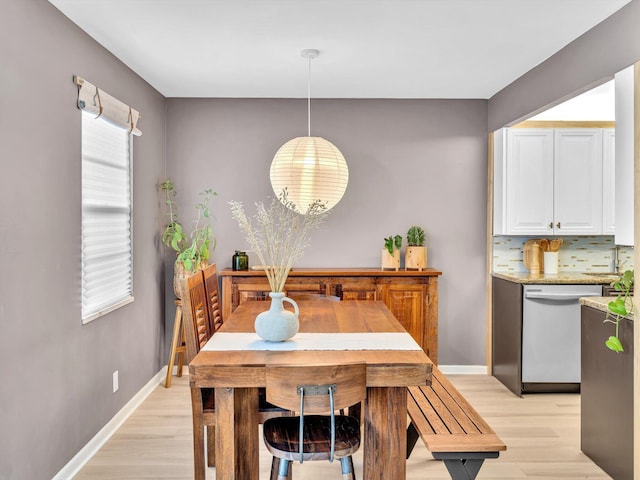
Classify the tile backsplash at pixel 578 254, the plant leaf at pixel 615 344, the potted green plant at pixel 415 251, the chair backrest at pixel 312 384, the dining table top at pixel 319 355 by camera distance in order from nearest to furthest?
the chair backrest at pixel 312 384, the dining table top at pixel 319 355, the plant leaf at pixel 615 344, the potted green plant at pixel 415 251, the tile backsplash at pixel 578 254

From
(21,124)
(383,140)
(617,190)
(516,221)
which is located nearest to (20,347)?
(21,124)

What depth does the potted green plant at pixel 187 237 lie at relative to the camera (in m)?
4.52

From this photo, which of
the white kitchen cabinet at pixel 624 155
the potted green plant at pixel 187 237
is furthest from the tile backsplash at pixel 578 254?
the potted green plant at pixel 187 237

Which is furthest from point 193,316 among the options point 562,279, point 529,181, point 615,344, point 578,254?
point 578,254

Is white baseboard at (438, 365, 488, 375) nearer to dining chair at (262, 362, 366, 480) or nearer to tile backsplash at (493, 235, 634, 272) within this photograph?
tile backsplash at (493, 235, 634, 272)

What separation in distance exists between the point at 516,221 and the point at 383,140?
1.37 metres

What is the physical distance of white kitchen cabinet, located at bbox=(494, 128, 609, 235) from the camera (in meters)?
4.65

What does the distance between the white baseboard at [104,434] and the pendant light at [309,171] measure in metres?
1.85

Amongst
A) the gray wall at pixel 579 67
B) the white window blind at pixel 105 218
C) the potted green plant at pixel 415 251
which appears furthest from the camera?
the potted green plant at pixel 415 251

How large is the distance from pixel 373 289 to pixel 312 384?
2802 millimetres

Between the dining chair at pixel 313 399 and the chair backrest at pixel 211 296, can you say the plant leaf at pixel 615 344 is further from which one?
the chair backrest at pixel 211 296

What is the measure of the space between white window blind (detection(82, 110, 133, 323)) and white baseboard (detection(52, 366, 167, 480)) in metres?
0.73

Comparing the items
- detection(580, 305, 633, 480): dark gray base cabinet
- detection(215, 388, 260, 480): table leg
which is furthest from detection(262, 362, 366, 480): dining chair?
detection(580, 305, 633, 480): dark gray base cabinet

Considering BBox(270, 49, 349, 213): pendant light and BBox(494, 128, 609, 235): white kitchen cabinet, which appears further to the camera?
BBox(494, 128, 609, 235): white kitchen cabinet
